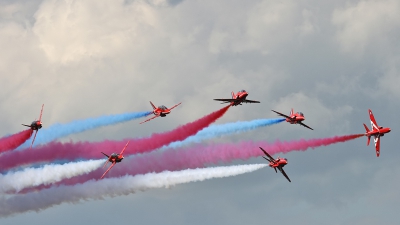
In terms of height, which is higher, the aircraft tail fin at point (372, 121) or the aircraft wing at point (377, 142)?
the aircraft tail fin at point (372, 121)

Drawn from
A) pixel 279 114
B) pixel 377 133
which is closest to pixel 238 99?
pixel 279 114

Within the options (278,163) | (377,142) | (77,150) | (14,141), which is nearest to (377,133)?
(377,142)

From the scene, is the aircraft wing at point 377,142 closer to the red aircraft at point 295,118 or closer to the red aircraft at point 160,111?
Result: the red aircraft at point 295,118

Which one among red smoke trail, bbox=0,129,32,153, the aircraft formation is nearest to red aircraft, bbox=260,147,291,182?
the aircraft formation

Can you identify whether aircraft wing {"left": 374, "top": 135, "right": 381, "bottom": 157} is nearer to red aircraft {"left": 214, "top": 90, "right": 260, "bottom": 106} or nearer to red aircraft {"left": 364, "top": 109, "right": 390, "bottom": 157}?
red aircraft {"left": 364, "top": 109, "right": 390, "bottom": 157}

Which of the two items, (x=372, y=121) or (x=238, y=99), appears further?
(x=372, y=121)

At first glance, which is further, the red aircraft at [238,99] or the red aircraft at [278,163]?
the red aircraft at [278,163]

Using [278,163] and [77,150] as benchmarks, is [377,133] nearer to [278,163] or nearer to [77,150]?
[278,163]

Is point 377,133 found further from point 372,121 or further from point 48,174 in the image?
point 48,174

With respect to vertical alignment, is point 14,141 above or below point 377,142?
below

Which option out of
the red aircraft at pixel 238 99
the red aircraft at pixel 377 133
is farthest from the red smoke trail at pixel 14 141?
the red aircraft at pixel 377 133

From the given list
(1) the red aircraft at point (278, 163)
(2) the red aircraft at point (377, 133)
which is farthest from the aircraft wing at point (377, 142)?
(1) the red aircraft at point (278, 163)

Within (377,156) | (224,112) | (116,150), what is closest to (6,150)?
(116,150)

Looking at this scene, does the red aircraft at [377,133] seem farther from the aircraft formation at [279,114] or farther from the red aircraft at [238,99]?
the red aircraft at [238,99]
